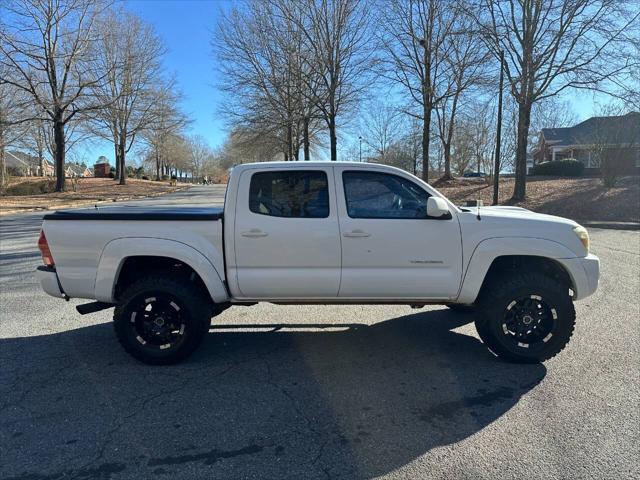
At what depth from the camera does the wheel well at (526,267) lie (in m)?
4.31

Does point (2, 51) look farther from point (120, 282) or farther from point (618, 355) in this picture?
point (618, 355)

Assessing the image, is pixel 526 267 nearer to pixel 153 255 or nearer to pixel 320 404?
pixel 320 404

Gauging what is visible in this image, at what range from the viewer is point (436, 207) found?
13.0 ft

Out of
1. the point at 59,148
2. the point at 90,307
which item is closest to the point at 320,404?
the point at 90,307

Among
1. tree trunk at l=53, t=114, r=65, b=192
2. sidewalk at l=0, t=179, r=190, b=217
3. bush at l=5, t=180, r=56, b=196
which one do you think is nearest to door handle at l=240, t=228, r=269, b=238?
sidewalk at l=0, t=179, r=190, b=217

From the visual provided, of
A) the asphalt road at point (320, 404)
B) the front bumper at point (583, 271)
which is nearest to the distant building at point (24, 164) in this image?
the asphalt road at point (320, 404)

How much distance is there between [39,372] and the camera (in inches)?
159

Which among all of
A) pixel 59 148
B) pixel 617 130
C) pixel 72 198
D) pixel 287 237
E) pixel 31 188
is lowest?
pixel 287 237

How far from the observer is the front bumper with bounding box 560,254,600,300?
13.6 feet

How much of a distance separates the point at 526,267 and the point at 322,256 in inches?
80.5

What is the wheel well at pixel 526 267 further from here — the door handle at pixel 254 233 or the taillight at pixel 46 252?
the taillight at pixel 46 252

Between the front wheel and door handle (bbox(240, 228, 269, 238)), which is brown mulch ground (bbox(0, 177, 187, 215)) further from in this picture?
the front wheel

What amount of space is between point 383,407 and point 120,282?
2.81 m

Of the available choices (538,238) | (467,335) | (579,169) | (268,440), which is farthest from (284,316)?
(579,169)
